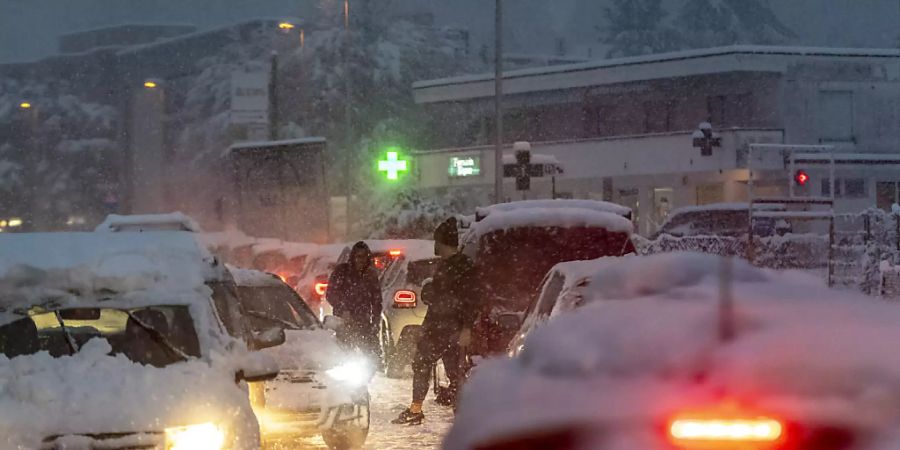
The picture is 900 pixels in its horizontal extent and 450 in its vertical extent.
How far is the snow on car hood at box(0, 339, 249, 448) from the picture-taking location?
6582 millimetres

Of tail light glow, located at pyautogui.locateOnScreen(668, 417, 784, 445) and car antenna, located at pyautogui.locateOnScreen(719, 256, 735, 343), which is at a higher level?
car antenna, located at pyautogui.locateOnScreen(719, 256, 735, 343)

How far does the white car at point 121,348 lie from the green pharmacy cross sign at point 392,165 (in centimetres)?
2818

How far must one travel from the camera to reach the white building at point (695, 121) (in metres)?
47.0

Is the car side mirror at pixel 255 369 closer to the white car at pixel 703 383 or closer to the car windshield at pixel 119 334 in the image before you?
the car windshield at pixel 119 334

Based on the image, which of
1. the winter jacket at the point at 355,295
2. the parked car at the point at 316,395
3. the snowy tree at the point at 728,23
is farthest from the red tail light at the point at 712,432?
the snowy tree at the point at 728,23

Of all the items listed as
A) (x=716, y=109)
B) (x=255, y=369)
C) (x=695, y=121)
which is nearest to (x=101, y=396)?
(x=255, y=369)

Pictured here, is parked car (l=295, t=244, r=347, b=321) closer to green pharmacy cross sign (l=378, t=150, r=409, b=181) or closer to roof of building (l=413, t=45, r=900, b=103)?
green pharmacy cross sign (l=378, t=150, r=409, b=181)

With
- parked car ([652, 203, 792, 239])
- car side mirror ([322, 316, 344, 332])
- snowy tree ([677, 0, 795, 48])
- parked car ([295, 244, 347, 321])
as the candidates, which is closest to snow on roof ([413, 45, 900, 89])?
parked car ([652, 203, 792, 239])

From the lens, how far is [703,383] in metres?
4.08

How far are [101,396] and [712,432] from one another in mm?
3644

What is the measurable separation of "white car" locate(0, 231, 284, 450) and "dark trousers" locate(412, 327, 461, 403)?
12.6 ft

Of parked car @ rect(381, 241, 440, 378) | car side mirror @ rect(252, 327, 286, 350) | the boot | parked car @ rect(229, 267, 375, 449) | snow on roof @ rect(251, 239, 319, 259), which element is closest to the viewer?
car side mirror @ rect(252, 327, 286, 350)

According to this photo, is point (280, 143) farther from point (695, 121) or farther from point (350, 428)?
point (350, 428)

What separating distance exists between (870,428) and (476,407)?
51.1 inches
